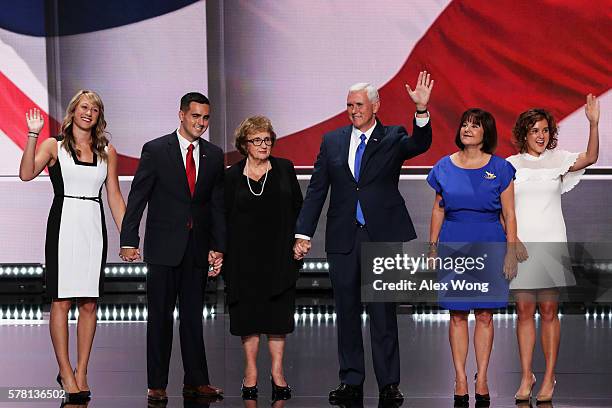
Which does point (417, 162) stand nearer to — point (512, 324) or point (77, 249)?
point (512, 324)

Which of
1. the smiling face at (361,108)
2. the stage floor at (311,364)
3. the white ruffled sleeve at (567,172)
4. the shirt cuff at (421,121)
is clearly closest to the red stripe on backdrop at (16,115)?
the stage floor at (311,364)

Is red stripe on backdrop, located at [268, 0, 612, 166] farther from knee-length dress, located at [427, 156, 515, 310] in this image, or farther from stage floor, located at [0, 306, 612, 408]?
knee-length dress, located at [427, 156, 515, 310]

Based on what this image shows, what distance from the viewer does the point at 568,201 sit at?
877cm

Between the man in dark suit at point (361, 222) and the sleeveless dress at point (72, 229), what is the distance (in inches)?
38.5

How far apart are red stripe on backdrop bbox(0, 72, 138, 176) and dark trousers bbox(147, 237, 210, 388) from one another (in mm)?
3763

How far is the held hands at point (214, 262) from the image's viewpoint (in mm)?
5254

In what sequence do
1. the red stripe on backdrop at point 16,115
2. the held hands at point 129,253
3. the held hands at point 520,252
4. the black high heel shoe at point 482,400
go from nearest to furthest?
the black high heel shoe at point 482,400, the held hands at point 520,252, the held hands at point 129,253, the red stripe on backdrop at point 16,115

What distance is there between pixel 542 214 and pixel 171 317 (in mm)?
1817

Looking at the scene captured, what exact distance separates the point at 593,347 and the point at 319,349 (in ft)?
5.64

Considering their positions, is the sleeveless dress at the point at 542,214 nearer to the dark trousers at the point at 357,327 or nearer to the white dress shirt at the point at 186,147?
the dark trousers at the point at 357,327

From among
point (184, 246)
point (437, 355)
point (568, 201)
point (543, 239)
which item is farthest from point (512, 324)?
point (184, 246)

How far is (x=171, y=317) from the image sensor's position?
5281 millimetres

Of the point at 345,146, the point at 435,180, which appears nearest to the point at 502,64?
the point at 345,146

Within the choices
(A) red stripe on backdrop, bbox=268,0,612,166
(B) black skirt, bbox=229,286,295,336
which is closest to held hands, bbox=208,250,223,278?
(B) black skirt, bbox=229,286,295,336
